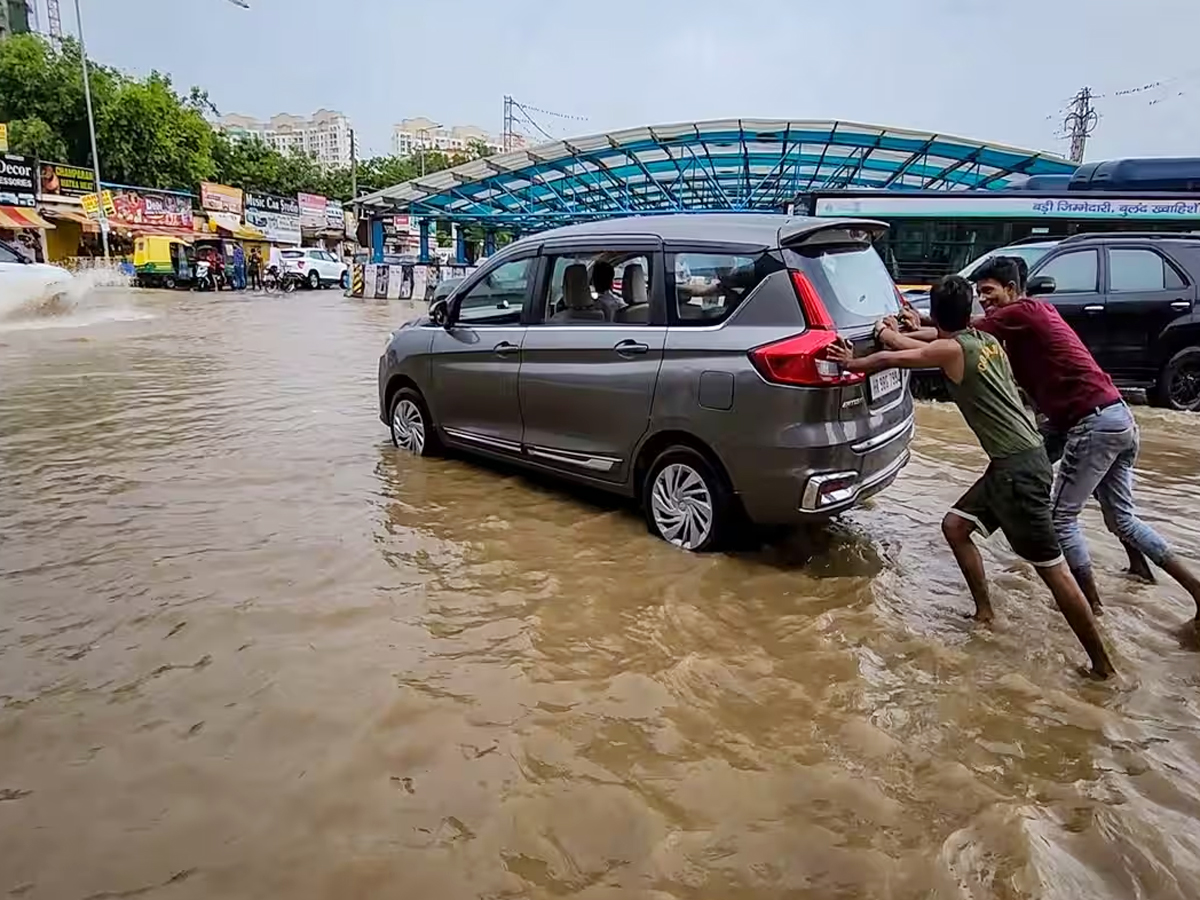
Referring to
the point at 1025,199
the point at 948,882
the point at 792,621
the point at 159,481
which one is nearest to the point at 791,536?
the point at 792,621

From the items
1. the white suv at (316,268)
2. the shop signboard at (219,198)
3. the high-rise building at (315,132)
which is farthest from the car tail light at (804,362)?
the high-rise building at (315,132)

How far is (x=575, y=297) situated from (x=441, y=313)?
1319 mm

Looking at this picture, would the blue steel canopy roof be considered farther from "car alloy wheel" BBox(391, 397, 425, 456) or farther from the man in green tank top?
the man in green tank top

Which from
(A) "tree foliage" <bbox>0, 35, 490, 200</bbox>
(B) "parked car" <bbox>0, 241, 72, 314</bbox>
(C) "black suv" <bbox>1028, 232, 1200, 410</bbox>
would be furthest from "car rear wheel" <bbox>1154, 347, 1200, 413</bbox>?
(A) "tree foliage" <bbox>0, 35, 490, 200</bbox>

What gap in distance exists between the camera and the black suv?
8.27 meters

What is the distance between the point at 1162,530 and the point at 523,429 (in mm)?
4054

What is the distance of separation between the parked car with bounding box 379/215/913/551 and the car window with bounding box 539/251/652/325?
0.04 feet

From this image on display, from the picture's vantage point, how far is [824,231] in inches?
173

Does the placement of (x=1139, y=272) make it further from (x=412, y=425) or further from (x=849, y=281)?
(x=412, y=425)

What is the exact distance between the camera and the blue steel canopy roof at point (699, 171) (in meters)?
22.3

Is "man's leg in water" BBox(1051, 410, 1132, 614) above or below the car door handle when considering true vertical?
below

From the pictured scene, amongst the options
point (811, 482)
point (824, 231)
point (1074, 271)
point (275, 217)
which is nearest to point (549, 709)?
point (811, 482)

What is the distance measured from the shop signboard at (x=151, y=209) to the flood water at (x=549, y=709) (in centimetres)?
3477

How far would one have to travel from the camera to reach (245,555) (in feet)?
14.9
